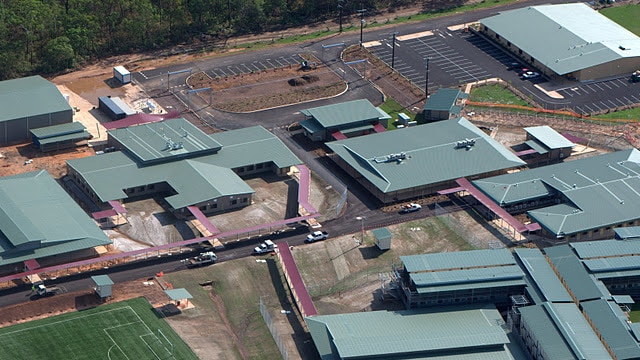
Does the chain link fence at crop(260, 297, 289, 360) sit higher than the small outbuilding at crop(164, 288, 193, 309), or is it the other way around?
the small outbuilding at crop(164, 288, 193, 309)

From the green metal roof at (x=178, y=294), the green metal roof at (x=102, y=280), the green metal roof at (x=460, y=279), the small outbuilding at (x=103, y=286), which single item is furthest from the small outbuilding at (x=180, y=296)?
the green metal roof at (x=460, y=279)

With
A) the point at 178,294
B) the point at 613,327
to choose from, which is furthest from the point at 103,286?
the point at 613,327

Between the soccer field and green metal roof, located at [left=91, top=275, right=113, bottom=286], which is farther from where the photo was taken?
green metal roof, located at [left=91, top=275, right=113, bottom=286]

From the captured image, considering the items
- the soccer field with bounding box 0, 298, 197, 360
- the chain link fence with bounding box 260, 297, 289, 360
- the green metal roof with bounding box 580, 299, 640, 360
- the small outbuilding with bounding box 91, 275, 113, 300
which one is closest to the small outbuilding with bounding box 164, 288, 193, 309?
the soccer field with bounding box 0, 298, 197, 360

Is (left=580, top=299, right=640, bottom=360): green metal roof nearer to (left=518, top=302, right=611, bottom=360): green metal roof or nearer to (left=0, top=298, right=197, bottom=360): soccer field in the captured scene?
(left=518, top=302, right=611, bottom=360): green metal roof

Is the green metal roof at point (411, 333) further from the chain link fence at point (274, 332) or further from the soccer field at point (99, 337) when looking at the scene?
the soccer field at point (99, 337)

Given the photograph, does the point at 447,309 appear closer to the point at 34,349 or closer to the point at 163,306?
the point at 163,306

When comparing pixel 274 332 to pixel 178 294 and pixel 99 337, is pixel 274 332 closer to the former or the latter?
pixel 178 294

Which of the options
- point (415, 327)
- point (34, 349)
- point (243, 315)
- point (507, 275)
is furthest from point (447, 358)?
point (34, 349)
